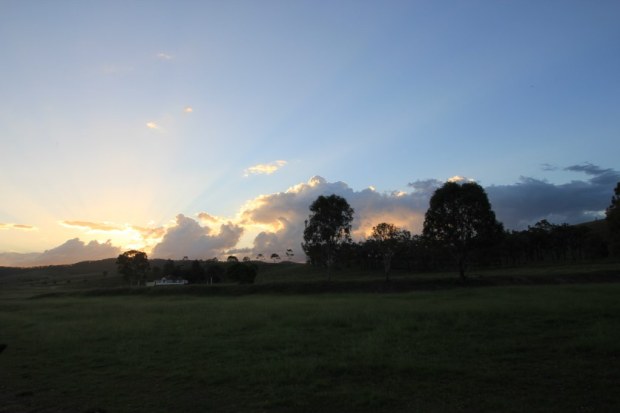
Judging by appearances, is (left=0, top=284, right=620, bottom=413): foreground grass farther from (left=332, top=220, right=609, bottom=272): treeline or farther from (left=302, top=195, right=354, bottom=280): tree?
(left=332, top=220, right=609, bottom=272): treeline

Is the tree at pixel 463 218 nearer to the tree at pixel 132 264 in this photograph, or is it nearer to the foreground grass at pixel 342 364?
the foreground grass at pixel 342 364

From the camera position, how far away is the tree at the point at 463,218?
200 feet

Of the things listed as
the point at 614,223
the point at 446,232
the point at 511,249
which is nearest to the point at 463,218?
the point at 446,232

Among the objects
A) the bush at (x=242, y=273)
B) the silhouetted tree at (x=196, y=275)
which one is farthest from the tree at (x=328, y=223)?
the silhouetted tree at (x=196, y=275)

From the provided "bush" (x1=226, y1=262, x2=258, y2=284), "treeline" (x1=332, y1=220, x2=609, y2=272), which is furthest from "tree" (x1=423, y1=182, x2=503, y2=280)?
"treeline" (x1=332, y1=220, x2=609, y2=272)

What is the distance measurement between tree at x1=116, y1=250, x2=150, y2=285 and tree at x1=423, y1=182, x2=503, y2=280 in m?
102

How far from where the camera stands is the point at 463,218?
202 ft

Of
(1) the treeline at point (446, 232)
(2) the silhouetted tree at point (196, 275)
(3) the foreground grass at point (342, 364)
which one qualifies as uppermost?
(1) the treeline at point (446, 232)

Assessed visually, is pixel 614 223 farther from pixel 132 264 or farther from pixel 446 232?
pixel 132 264

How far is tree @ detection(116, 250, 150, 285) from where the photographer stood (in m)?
135

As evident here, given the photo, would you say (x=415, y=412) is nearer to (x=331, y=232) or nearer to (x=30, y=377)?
(x=30, y=377)

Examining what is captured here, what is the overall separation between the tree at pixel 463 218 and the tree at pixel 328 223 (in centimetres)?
1820

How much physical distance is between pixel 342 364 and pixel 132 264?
13328 cm

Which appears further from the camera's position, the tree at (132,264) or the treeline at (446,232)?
the tree at (132,264)
